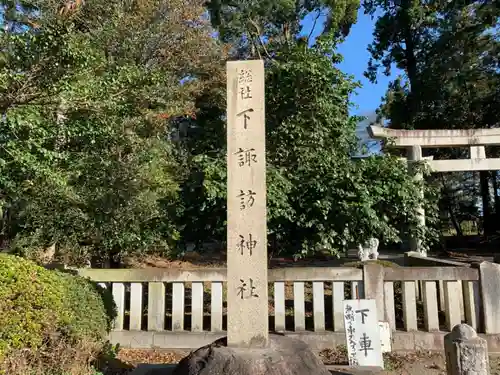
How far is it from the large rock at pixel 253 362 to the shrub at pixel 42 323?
3.08 ft

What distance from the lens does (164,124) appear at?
10.6 metres

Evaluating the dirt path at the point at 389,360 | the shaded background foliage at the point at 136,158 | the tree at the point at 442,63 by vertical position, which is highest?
the tree at the point at 442,63

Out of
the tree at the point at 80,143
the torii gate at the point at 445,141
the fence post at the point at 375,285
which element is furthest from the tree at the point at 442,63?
the fence post at the point at 375,285

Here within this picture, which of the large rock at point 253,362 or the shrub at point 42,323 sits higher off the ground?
the shrub at point 42,323

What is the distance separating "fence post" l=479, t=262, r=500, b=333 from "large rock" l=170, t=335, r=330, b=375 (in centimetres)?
292

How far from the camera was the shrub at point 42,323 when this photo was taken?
336cm

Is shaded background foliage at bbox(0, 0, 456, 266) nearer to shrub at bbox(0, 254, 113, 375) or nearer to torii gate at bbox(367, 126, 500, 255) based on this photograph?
shrub at bbox(0, 254, 113, 375)

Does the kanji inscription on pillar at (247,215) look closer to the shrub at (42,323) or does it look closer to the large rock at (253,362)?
the large rock at (253,362)

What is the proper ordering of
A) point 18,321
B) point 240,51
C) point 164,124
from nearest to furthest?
point 18,321 → point 164,124 → point 240,51

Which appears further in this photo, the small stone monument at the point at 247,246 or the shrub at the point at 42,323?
the small stone monument at the point at 247,246

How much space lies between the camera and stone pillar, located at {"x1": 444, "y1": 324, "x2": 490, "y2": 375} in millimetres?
3117

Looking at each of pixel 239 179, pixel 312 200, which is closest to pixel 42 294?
pixel 239 179

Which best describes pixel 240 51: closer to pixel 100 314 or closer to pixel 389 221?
pixel 389 221

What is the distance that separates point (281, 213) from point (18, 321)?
3.91 m
